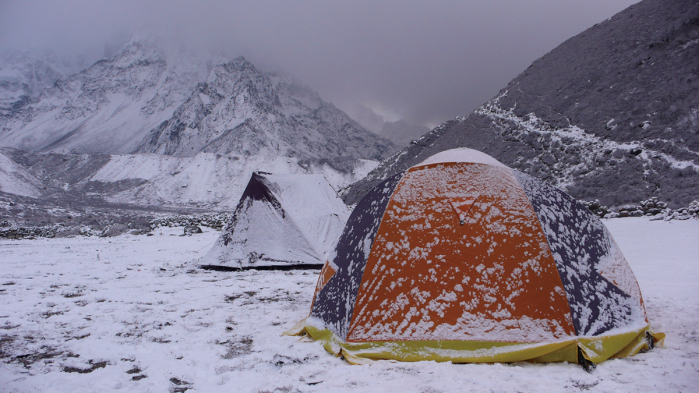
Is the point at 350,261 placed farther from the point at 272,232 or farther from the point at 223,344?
the point at 272,232

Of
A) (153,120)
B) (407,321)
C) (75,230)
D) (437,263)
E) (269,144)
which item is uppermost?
(153,120)

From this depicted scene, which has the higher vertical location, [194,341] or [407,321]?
[407,321]

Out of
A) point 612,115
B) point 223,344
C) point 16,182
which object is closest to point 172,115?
point 16,182

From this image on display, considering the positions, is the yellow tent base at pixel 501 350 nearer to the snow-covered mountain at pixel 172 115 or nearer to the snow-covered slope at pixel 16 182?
the snow-covered slope at pixel 16 182

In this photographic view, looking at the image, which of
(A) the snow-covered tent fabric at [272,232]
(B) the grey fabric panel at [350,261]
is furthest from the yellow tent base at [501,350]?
(A) the snow-covered tent fabric at [272,232]

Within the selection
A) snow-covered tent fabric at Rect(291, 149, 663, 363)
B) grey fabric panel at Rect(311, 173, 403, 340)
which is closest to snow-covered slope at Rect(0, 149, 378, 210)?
grey fabric panel at Rect(311, 173, 403, 340)

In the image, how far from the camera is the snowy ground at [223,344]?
3.28 m

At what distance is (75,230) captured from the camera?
20797 mm

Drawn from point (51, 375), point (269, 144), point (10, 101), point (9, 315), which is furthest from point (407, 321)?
point (10, 101)

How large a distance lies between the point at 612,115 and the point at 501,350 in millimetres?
23533

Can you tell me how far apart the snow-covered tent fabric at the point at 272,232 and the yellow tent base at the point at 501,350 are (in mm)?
5850

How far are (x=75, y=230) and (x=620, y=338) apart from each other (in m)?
25.6

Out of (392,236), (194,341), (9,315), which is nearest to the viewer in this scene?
(392,236)

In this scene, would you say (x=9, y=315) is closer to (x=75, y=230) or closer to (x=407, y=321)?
(x=407, y=321)
